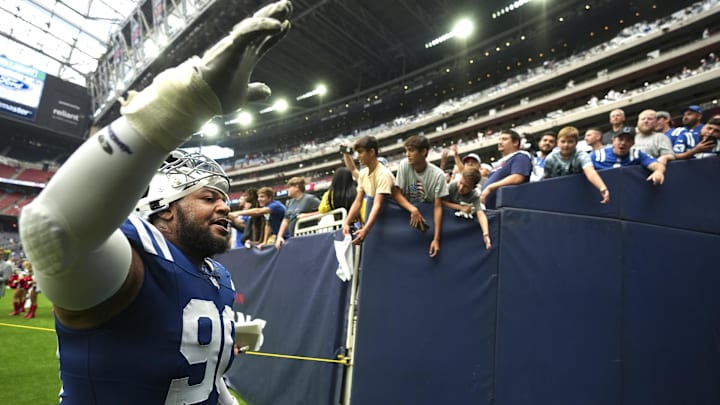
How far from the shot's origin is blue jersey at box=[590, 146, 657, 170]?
3781mm

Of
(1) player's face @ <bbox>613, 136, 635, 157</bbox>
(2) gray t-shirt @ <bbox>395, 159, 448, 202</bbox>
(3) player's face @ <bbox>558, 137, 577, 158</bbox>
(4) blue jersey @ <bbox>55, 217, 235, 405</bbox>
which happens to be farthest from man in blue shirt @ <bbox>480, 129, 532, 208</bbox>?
(4) blue jersey @ <bbox>55, 217, 235, 405</bbox>

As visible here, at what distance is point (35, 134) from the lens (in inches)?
1483

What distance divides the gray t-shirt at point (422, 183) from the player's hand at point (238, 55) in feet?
9.45

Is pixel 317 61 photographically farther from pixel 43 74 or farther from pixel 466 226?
pixel 466 226

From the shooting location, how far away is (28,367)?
14.8ft

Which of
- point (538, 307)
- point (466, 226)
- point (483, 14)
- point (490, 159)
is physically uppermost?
point (483, 14)

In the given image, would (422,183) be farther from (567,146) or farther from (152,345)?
(152,345)

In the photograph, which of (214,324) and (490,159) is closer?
(214,324)

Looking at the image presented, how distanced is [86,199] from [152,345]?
631 mm

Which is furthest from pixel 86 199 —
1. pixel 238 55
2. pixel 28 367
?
pixel 28 367

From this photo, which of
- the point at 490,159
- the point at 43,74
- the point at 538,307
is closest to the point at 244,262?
the point at 538,307

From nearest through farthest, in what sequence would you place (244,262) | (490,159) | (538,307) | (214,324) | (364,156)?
(214,324), (538,307), (364,156), (244,262), (490,159)

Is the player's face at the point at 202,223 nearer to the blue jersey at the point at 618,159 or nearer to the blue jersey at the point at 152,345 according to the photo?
the blue jersey at the point at 152,345

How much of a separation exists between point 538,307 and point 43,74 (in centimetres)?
4293
